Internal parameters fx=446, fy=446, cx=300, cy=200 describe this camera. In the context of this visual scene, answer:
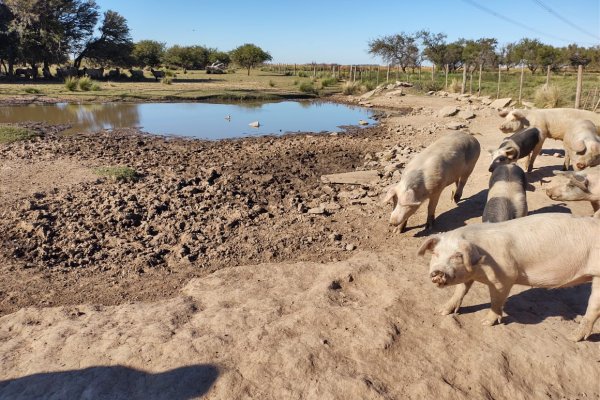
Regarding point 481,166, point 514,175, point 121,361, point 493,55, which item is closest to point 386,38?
point 493,55

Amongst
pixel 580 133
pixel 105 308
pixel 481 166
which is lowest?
pixel 105 308

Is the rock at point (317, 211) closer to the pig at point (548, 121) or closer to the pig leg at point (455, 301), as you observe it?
the pig leg at point (455, 301)

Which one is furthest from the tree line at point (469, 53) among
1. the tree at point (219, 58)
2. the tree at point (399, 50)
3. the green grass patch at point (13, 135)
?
the green grass patch at point (13, 135)

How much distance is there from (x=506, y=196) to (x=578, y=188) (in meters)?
0.80

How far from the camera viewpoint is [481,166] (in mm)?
9258

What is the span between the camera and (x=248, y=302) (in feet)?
14.6

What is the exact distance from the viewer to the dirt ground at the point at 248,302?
3.33 metres

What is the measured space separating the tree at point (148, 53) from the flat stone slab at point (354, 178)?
169 ft

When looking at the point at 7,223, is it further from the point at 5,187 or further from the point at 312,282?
the point at 312,282

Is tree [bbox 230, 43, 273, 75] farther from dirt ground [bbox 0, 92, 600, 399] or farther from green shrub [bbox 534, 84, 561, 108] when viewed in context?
dirt ground [bbox 0, 92, 600, 399]

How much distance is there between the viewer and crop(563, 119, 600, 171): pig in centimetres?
721

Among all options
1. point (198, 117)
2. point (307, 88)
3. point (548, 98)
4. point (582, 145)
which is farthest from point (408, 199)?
point (307, 88)

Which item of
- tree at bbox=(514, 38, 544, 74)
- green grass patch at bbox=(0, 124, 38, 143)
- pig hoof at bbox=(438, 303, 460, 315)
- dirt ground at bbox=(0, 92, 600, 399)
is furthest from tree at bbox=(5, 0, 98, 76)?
tree at bbox=(514, 38, 544, 74)

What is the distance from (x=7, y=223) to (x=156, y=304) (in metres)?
3.59
